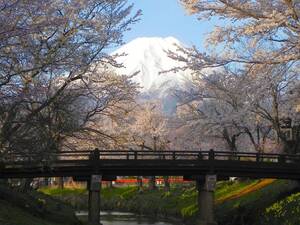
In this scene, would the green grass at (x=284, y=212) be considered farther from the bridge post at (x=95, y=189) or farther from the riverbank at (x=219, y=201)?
the bridge post at (x=95, y=189)

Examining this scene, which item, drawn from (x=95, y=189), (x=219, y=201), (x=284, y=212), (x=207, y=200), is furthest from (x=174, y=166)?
(x=219, y=201)

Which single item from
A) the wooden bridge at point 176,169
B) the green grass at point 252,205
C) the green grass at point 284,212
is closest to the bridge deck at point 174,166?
the wooden bridge at point 176,169

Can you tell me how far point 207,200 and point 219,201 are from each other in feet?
30.7

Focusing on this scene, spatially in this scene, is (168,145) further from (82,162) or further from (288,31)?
(288,31)

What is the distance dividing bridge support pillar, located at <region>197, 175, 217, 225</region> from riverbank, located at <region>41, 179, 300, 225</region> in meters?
1.65

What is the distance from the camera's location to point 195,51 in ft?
64.7

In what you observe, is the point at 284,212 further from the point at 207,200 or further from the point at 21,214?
the point at 21,214

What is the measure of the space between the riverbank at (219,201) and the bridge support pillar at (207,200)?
1648 mm

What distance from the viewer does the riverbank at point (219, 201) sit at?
31125 millimetres

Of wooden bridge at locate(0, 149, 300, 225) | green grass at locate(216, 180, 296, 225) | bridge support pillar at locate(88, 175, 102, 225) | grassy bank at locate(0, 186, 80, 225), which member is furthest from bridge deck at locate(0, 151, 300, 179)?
grassy bank at locate(0, 186, 80, 225)

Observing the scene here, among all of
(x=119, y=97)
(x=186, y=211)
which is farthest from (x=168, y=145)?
(x=119, y=97)

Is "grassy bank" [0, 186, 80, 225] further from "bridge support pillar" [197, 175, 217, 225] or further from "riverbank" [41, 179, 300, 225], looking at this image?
"riverbank" [41, 179, 300, 225]

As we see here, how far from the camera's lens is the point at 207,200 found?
107ft

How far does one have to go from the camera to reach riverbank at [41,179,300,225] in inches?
1225
